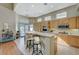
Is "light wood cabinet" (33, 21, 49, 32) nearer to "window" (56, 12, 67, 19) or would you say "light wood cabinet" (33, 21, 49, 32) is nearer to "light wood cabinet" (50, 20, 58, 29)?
"light wood cabinet" (50, 20, 58, 29)

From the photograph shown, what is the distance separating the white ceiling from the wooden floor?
2.58ft

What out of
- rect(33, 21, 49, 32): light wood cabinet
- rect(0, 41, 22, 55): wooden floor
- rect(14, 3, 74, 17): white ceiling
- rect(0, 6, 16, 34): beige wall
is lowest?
rect(0, 41, 22, 55): wooden floor

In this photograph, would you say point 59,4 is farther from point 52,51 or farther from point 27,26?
point 52,51

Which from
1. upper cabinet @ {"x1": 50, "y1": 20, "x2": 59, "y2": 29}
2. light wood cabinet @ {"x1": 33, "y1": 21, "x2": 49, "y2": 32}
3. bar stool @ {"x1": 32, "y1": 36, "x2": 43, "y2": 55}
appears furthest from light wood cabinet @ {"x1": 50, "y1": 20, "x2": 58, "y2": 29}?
bar stool @ {"x1": 32, "y1": 36, "x2": 43, "y2": 55}

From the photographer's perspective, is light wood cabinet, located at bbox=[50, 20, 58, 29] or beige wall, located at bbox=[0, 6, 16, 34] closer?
beige wall, located at bbox=[0, 6, 16, 34]

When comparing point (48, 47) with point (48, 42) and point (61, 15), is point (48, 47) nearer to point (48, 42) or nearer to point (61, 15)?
point (48, 42)

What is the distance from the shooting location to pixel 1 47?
2.37 metres

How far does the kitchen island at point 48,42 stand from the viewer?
2.43 meters

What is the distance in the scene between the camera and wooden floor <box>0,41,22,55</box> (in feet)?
7.75

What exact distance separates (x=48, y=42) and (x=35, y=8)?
0.90 meters

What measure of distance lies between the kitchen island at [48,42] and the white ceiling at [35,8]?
0.50 meters

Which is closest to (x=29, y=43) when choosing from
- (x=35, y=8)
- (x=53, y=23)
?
(x=53, y=23)
